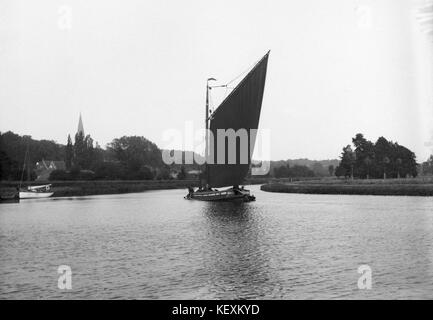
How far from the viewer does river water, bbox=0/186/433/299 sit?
1419 centimetres

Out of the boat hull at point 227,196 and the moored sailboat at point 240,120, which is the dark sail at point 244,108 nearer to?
the moored sailboat at point 240,120

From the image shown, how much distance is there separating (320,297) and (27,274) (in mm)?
10195

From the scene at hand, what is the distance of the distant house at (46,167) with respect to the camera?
4934 inches

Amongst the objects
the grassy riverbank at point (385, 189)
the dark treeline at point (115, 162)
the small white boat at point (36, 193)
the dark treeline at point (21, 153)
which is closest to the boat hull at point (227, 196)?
the grassy riverbank at point (385, 189)

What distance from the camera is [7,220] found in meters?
38.0

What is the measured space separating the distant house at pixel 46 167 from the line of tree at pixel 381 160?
7750cm

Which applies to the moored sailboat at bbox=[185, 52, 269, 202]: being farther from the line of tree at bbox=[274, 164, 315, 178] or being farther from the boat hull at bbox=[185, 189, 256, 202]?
the line of tree at bbox=[274, 164, 315, 178]

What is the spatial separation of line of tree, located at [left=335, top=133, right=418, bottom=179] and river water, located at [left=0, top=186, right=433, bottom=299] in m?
57.8

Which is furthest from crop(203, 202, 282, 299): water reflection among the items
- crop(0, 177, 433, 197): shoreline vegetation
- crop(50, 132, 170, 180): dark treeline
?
crop(50, 132, 170, 180): dark treeline

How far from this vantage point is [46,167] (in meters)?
129

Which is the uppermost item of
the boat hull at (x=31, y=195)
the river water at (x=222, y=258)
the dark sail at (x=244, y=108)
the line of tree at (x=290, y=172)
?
the dark sail at (x=244, y=108)

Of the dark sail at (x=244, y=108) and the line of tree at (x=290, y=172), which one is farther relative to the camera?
the line of tree at (x=290, y=172)
